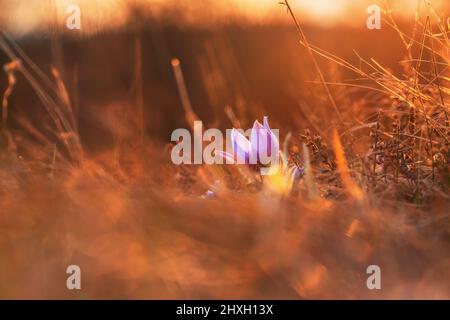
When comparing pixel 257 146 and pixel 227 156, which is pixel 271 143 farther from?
pixel 227 156

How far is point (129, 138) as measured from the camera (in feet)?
10.1

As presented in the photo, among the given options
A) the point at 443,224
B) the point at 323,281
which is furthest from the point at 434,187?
the point at 323,281

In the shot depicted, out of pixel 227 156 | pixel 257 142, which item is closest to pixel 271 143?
pixel 257 142

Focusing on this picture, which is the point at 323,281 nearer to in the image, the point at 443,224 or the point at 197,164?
the point at 443,224

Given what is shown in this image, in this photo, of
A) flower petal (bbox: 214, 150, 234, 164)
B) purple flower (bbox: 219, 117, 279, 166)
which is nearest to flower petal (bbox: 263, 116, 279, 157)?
purple flower (bbox: 219, 117, 279, 166)

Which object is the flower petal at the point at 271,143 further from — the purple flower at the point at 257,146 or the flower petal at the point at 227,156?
the flower petal at the point at 227,156

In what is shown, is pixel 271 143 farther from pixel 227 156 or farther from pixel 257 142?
pixel 227 156

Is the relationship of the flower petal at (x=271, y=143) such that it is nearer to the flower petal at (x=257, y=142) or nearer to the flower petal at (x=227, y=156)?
the flower petal at (x=257, y=142)

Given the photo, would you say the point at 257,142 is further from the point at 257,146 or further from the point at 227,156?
the point at 227,156

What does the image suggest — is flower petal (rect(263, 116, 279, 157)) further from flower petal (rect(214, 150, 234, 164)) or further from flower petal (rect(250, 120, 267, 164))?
flower petal (rect(214, 150, 234, 164))

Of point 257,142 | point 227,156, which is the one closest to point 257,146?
point 257,142

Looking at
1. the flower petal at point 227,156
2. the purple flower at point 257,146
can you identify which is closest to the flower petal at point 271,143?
the purple flower at point 257,146

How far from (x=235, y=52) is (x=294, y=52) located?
55cm

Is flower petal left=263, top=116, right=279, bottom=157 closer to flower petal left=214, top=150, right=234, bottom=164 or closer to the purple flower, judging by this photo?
the purple flower
